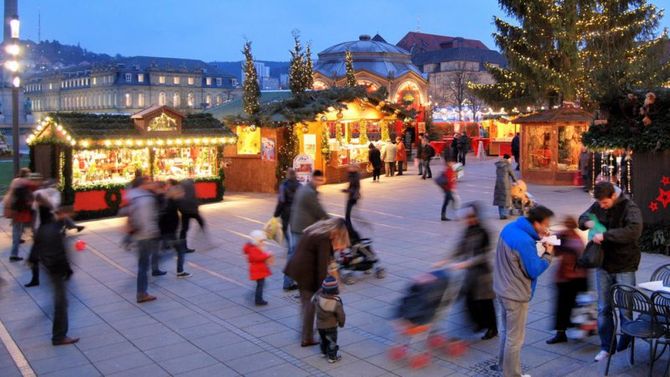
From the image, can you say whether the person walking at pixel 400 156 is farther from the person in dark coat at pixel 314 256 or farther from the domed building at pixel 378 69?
the person in dark coat at pixel 314 256

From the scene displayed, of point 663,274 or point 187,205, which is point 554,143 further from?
point 663,274

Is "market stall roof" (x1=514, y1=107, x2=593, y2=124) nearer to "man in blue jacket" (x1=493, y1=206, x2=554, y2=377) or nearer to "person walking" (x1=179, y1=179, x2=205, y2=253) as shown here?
"person walking" (x1=179, y1=179, x2=205, y2=253)

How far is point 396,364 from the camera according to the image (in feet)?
22.6

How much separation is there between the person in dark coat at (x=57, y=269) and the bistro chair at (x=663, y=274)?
6650 millimetres

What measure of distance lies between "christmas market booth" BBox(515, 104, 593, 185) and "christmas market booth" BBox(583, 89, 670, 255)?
10522 millimetres

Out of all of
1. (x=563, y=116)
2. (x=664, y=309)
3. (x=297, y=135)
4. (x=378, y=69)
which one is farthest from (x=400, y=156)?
(x=378, y=69)

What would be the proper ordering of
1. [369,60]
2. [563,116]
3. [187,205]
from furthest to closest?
1. [369,60]
2. [563,116]
3. [187,205]

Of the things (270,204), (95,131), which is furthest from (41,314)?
(270,204)

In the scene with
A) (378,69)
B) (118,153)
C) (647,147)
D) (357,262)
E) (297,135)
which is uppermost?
(378,69)

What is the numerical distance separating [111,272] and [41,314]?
2.46 m

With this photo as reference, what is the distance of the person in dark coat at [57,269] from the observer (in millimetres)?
7691

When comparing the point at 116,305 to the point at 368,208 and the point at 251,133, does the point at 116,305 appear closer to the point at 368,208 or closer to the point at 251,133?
the point at 368,208

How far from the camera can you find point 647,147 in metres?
11.7

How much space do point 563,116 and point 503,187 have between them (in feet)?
27.9
